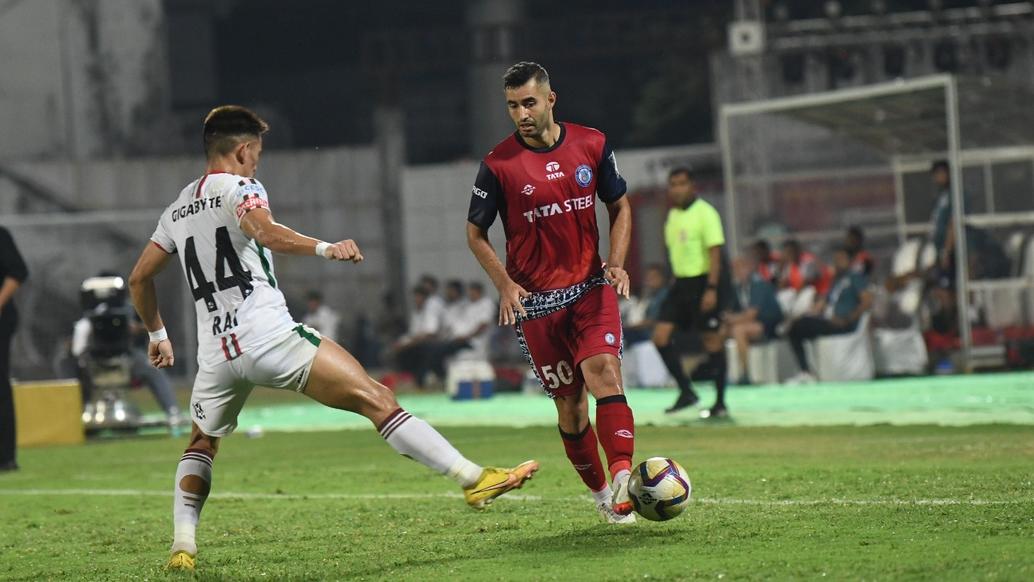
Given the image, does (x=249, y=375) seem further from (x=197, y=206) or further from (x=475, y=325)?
(x=475, y=325)

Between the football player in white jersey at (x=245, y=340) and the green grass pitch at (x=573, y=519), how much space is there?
0.37 metres

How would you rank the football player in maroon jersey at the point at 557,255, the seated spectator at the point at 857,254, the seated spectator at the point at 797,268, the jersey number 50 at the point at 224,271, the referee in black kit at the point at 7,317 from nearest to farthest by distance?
1. the jersey number 50 at the point at 224,271
2. the football player in maroon jersey at the point at 557,255
3. the referee in black kit at the point at 7,317
4. the seated spectator at the point at 857,254
5. the seated spectator at the point at 797,268

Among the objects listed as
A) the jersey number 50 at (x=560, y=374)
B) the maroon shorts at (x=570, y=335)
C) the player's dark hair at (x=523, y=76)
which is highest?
the player's dark hair at (x=523, y=76)

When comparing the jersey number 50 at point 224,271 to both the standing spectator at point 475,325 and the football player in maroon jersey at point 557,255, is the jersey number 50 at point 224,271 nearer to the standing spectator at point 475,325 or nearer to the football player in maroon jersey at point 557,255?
the football player in maroon jersey at point 557,255

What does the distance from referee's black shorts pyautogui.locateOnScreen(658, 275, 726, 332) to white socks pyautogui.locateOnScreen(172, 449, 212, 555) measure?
7.86 m

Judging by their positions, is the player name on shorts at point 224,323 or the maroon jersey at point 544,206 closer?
the player name on shorts at point 224,323

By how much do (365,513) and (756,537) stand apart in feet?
8.86

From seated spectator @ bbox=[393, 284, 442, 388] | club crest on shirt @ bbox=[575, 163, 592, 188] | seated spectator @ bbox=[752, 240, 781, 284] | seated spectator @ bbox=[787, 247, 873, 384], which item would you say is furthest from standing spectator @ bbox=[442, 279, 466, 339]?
club crest on shirt @ bbox=[575, 163, 592, 188]

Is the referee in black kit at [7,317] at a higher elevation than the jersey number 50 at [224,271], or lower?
lower

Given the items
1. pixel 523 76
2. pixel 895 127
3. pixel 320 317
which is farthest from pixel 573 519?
pixel 320 317

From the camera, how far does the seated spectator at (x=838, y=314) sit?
21578mm

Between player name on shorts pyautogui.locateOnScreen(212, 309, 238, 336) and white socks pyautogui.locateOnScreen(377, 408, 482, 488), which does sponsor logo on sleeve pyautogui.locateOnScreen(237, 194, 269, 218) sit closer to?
player name on shorts pyautogui.locateOnScreen(212, 309, 238, 336)

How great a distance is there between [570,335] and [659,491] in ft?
3.45

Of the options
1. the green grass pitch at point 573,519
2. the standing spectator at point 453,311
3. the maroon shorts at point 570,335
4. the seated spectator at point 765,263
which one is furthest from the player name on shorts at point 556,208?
the standing spectator at point 453,311
